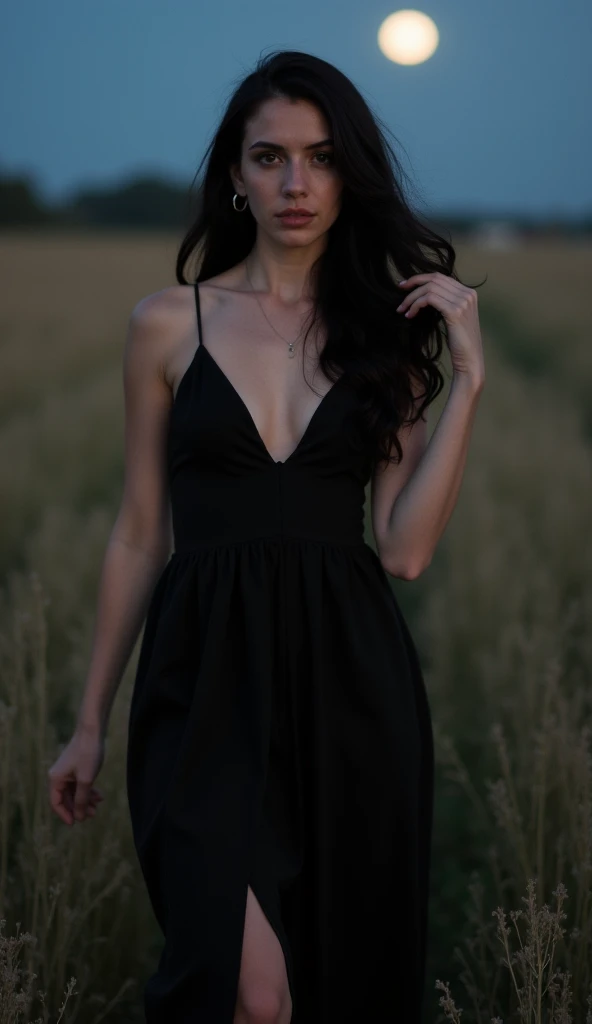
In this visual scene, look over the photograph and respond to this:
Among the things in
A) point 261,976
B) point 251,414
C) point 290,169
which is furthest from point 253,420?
point 261,976

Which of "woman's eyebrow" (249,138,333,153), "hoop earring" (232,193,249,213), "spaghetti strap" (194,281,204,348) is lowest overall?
"spaghetti strap" (194,281,204,348)

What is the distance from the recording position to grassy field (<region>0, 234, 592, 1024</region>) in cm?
282

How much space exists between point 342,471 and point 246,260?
0.59 meters

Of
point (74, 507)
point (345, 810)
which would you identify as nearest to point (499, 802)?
point (345, 810)

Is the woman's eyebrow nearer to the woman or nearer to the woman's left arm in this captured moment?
the woman

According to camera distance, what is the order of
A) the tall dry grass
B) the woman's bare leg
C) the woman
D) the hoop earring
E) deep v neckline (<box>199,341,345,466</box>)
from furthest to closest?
1. the tall dry grass
2. the hoop earring
3. deep v neckline (<box>199,341,345,466</box>)
4. the woman
5. the woman's bare leg

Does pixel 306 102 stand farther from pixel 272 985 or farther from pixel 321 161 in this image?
pixel 272 985

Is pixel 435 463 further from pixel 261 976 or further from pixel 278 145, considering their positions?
pixel 261 976

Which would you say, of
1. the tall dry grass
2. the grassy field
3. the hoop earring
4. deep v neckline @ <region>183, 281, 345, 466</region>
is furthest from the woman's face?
the tall dry grass

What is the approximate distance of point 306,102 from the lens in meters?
2.58

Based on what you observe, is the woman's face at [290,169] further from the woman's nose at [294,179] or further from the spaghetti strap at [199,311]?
the spaghetti strap at [199,311]

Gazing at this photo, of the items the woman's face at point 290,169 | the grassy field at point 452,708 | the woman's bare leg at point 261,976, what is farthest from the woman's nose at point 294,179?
the woman's bare leg at point 261,976

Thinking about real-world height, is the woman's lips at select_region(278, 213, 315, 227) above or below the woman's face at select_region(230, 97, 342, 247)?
below

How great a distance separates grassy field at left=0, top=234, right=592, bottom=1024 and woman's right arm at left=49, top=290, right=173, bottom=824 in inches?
10.7
